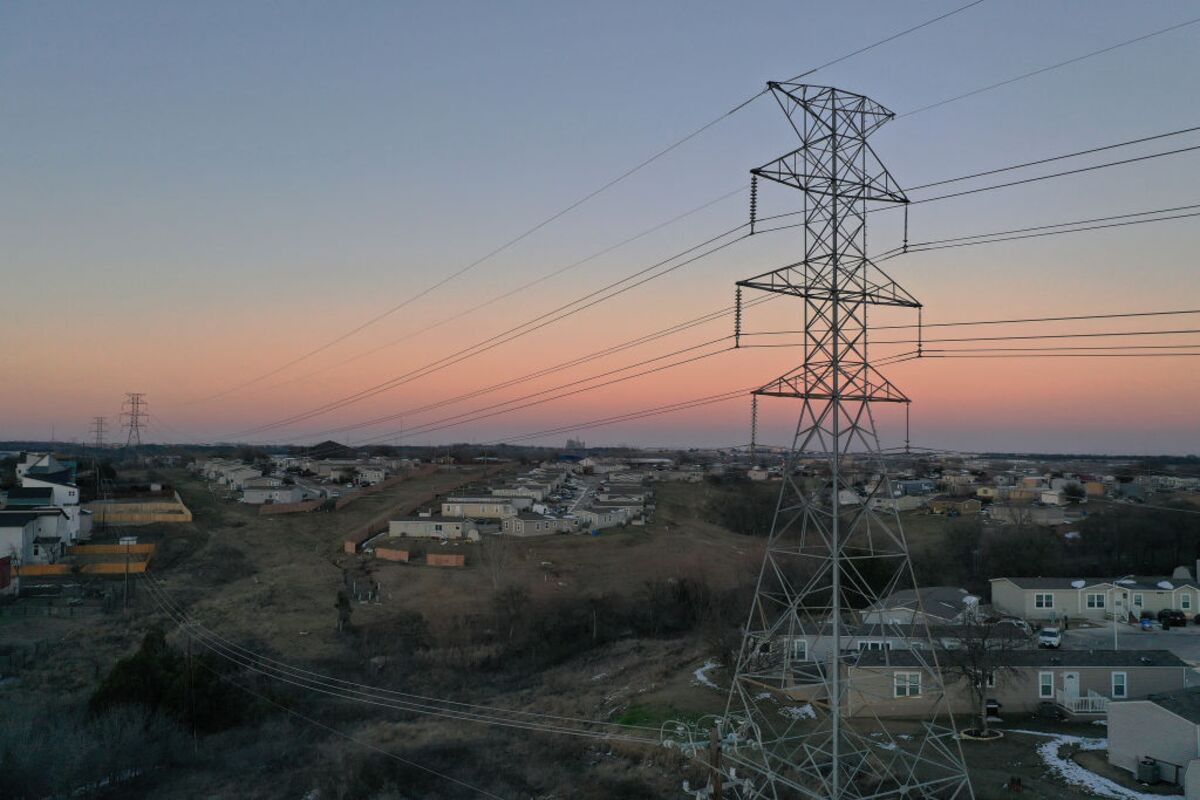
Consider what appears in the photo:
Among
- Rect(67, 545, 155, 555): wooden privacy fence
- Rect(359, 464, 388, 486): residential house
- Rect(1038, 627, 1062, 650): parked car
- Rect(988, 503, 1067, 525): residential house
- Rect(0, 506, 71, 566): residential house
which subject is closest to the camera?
Rect(1038, 627, 1062, 650): parked car

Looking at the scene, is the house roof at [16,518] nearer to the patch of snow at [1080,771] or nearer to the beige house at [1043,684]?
the beige house at [1043,684]

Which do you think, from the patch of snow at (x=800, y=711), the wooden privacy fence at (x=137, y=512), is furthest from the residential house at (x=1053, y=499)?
the wooden privacy fence at (x=137, y=512)

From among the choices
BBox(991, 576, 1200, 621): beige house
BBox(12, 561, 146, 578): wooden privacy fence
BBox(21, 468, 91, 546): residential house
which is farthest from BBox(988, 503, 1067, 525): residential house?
BBox(21, 468, 91, 546): residential house

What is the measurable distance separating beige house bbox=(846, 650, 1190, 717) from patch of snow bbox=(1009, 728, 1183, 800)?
1.49 meters

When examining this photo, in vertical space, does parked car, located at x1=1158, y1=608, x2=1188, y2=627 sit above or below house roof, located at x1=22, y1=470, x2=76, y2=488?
below

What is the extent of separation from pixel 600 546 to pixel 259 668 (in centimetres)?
1897

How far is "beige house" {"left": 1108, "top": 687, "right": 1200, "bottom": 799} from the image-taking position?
45.3ft

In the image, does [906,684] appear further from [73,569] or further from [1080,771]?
[73,569]

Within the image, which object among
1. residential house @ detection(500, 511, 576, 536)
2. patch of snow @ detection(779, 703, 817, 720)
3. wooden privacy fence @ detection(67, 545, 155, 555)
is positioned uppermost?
residential house @ detection(500, 511, 576, 536)

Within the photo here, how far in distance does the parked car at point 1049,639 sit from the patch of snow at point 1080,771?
5.81 meters

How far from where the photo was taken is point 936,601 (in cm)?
2594

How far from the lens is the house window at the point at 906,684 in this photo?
18.7m

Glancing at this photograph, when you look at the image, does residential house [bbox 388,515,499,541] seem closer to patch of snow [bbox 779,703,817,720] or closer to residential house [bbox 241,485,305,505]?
residential house [bbox 241,485,305,505]

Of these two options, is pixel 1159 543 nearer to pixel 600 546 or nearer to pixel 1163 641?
pixel 1163 641
